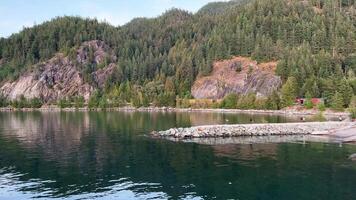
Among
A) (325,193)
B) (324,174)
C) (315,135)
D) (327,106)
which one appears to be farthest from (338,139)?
(327,106)

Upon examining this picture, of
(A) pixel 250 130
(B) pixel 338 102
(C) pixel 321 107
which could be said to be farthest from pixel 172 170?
(C) pixel 321 107

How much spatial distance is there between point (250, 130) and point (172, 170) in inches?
1928

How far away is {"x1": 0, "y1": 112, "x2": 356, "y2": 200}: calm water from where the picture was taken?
56531mm

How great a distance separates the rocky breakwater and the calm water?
32.3ft

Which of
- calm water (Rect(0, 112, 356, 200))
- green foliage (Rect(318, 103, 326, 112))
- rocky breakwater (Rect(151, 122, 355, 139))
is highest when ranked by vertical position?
green foliage (Rect(318, 103, 326, 112))

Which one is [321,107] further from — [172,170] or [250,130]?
[172,170]

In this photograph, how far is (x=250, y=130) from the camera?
377 ft

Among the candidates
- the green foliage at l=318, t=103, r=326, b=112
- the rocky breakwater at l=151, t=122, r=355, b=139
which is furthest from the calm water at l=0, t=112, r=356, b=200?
the green foliage at l=318, t=103, r=326, b=112

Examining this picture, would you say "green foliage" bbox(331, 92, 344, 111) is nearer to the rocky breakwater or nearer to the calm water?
the rocky breakwater

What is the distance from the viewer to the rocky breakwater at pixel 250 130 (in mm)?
111688

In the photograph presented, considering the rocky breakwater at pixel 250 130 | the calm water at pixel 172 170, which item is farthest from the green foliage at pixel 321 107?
the calm water at pixel 172 170

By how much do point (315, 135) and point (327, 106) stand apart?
3403 inches

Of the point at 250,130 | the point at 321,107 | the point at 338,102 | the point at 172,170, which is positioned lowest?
the point at 172,170

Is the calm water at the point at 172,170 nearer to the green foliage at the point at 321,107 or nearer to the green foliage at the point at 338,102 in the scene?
the green foliage at the point at 338,102
